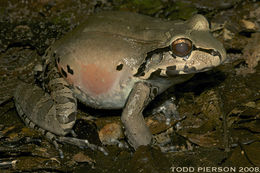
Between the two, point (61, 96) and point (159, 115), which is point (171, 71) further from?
point (61, 96)

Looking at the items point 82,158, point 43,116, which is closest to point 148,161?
point 82,158

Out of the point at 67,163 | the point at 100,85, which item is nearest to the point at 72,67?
the point at 100,85

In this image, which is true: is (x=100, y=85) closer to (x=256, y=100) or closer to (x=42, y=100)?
(x=42, y=100)

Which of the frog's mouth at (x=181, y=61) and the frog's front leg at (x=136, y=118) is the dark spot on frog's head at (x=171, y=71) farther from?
the frog's front leg at (x=136, y=118)

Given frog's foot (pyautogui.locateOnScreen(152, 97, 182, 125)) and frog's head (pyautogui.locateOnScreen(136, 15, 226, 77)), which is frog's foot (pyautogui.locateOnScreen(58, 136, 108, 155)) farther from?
frog's head (pyautogui.locateOnScreen(136, 15, 226, 77))

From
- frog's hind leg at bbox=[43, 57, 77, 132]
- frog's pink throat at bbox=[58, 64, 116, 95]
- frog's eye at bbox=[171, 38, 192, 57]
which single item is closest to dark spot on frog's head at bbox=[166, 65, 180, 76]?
frog's eye at bbox=[171, 38, 192, 57]

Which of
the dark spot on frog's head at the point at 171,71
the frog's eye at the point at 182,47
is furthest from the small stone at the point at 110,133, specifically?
the frog's eye at the point at 182,47

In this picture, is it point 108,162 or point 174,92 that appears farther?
point 174,92
